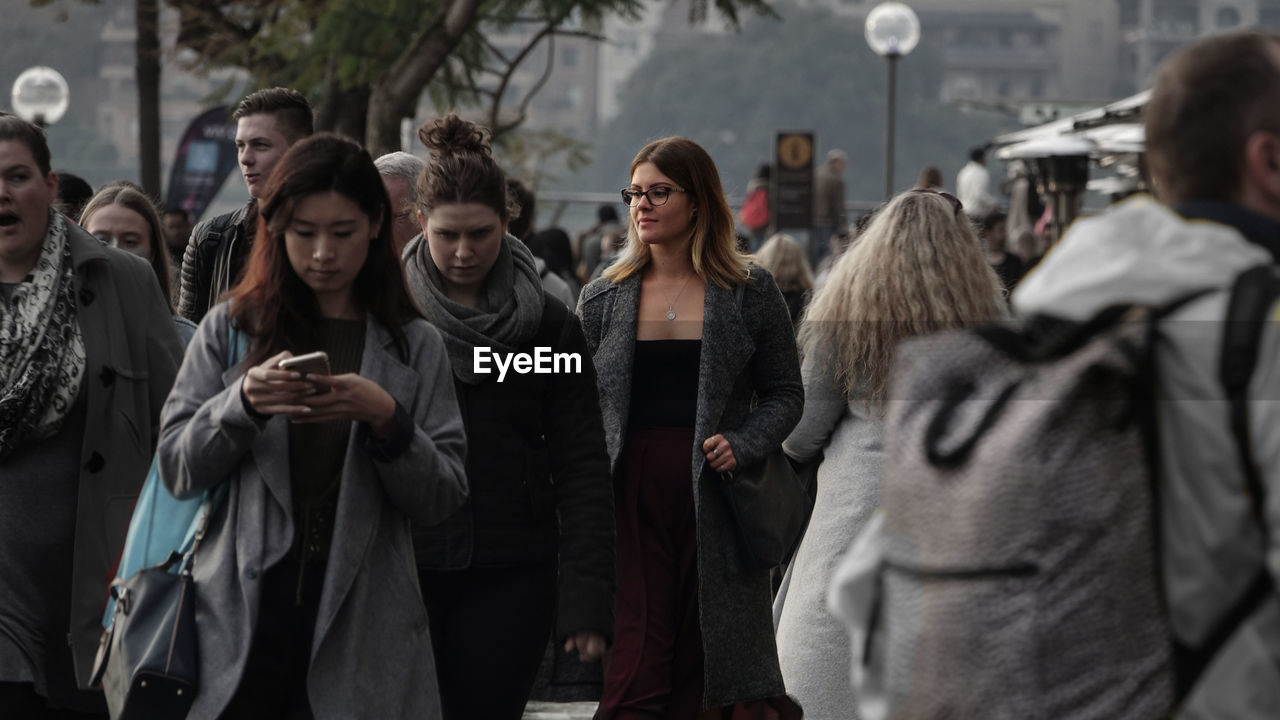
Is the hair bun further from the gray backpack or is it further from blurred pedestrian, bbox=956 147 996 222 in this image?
blurred pedestrian, bbox=956 147 996 222

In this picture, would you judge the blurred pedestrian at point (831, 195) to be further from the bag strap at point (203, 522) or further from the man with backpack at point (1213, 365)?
the man with backpack at point (1213, 365)

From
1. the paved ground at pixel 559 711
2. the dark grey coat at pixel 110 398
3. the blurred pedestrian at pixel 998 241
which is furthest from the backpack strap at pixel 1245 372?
the blurred pedestrian at pixel 998 241

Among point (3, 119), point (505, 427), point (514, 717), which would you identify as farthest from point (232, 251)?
point (514, 717)

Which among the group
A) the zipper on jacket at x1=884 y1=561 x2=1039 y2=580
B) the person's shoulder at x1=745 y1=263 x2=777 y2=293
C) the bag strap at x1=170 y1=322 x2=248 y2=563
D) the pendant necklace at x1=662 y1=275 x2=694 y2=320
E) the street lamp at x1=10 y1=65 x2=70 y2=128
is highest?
the street lamp at x1=10 y1=65 x2=70 y2=128

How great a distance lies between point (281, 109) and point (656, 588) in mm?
1849

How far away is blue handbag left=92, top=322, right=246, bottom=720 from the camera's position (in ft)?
12.6

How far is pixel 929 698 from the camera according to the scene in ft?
9.11

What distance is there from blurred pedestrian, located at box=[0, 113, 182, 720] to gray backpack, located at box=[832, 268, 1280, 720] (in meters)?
2.75

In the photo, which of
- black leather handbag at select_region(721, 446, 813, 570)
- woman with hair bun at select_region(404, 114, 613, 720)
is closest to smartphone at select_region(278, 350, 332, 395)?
woman with hair bun at select_region(404, 114, 613, 720)

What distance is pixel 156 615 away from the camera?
3867 millimetres

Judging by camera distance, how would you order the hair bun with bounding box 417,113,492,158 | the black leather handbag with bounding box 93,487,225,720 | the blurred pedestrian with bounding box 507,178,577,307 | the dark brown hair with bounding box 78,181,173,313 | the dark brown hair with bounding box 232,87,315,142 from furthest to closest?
the blurred pedestrian with bounding box 507,178,577,307 < the dark brown hair with bounding box 78,181,173,313 < the dark brown hair with bounding box 232,87,315,142 < the hair bun with bounding box 417,113,492,158 < the black leather handbag with bounding box 93,487,225,720

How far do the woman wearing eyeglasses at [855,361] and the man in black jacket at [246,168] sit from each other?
1.70 m

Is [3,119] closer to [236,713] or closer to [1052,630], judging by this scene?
[236,713]

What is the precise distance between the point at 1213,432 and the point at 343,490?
192 centimetres
